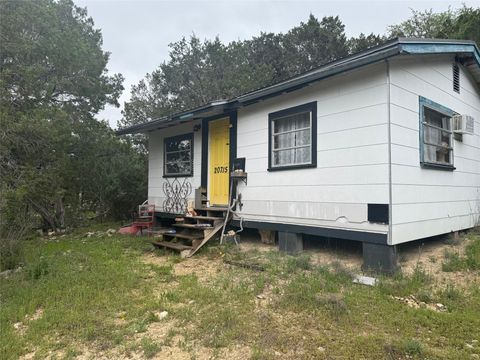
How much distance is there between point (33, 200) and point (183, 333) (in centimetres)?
788

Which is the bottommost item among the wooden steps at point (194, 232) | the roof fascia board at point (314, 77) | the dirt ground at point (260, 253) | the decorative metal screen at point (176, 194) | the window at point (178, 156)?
the dirt ground at point (260, 253)

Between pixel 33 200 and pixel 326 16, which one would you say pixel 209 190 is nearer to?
pixel 33 200

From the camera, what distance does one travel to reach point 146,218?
9.94m

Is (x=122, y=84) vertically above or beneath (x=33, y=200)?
above

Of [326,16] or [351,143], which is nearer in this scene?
[351,143]

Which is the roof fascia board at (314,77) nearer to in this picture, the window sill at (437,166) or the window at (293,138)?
the window at (293,138)

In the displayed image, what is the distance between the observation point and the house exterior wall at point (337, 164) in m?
4.93

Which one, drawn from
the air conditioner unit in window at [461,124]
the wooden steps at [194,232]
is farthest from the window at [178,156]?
the air conditioner unit in window at [461,124]

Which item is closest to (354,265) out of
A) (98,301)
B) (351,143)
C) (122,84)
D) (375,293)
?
(375,293)

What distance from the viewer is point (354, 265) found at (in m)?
5.19

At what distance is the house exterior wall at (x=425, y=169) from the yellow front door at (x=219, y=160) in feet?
12.3

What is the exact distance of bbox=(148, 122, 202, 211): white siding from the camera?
8.64 meters

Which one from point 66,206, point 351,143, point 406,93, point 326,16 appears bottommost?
point 66,206

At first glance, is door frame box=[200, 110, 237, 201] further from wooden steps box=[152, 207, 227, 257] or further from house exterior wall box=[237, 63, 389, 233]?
house exterior wall box=[237, 63, 389, 233]
